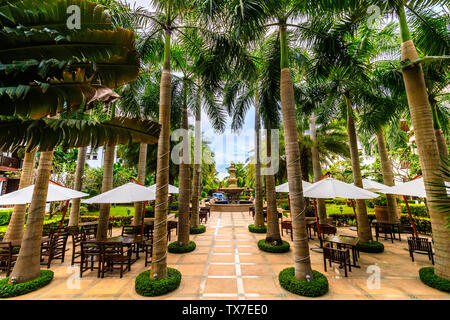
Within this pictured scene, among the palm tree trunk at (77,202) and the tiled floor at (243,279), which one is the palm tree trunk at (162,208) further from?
the palm tree trunk at (77,202)

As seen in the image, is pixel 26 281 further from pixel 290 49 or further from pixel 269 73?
pixel 290 49

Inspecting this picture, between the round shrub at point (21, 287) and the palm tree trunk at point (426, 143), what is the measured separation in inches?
421

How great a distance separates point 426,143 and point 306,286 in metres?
5.19

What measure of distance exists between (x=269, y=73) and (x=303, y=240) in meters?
6.69

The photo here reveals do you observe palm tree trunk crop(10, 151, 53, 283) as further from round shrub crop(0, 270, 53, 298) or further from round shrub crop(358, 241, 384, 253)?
round shrub crop(358, 241, 384, 253)

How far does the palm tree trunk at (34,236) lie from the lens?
5.14 meters

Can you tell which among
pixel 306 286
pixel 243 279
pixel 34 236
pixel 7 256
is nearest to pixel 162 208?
pixel 243 279

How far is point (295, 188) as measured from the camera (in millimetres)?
5191

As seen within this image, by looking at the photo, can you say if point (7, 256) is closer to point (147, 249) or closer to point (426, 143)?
point (147, 249)

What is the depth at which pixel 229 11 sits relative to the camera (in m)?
5.22

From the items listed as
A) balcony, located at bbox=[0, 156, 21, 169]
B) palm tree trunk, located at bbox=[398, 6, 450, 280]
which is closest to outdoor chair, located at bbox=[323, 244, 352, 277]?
palm tree trunk, located at bbox=[398, 6, 450, 280]

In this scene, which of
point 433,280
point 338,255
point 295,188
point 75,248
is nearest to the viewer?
point 433,280

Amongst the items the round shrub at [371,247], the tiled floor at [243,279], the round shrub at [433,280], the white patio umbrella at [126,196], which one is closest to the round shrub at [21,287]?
the tiled floor at [243,279]

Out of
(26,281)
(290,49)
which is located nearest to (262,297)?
(26,281)
